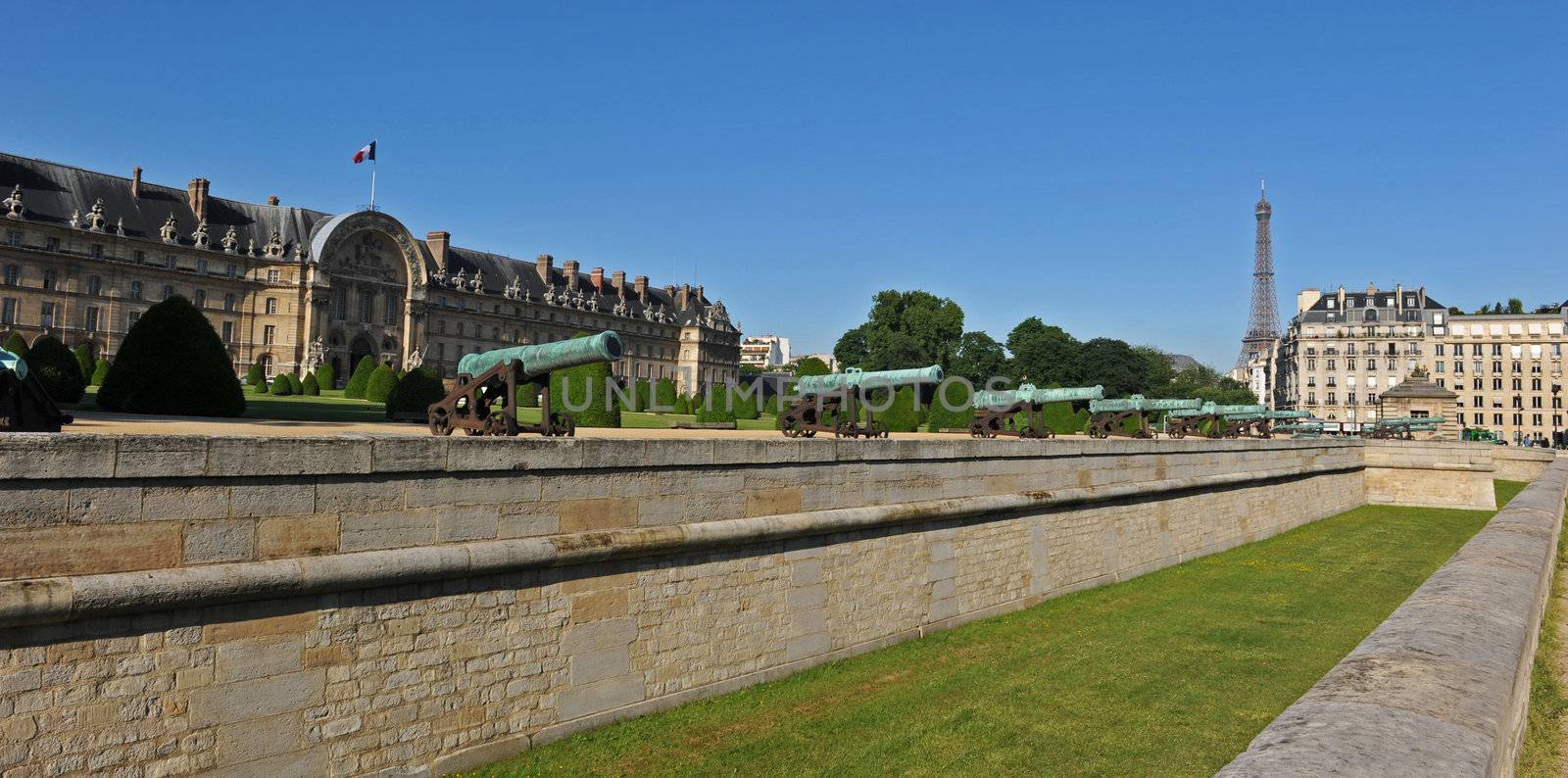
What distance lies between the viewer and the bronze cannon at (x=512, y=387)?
30.6 feet

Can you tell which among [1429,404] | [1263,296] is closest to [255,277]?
[1429,404]

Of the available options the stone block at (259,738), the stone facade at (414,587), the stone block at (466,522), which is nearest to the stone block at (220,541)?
the stone facade at (414,587)

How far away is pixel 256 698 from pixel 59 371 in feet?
61.1

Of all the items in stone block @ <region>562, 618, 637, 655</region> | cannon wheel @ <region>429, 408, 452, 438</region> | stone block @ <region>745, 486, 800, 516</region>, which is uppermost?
cannon wheel @ <region>429, 408, 452, 438</region>

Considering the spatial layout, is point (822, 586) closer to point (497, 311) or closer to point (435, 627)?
point (435, 627)

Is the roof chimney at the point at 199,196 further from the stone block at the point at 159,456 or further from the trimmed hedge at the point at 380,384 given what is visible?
the stone block at the point at 159,456

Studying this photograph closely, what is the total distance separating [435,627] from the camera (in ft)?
21.6

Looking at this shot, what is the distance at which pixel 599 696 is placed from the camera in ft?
24.7

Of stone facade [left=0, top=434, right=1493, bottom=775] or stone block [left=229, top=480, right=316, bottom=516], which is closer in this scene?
stone facade [left=0, top=434, right=1493, bottom=775]

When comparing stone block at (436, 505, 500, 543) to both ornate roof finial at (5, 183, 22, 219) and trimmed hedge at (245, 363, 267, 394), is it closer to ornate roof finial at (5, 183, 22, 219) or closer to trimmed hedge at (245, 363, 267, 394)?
trimmed hedge at (245, 363, 267, 394)

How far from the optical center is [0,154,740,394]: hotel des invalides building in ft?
189

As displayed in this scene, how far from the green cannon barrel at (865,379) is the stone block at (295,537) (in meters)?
12.5

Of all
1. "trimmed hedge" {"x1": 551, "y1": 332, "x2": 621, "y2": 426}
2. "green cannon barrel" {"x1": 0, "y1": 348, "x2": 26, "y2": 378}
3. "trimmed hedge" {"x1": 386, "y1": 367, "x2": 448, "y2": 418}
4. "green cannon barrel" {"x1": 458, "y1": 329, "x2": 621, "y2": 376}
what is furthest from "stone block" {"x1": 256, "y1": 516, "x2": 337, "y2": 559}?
"trimmed hedge" {"x1": 386, "y1": 367, "x2": 448, "y2": 418}

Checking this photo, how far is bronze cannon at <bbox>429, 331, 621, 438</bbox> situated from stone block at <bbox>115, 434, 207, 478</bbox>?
3.72 meters
